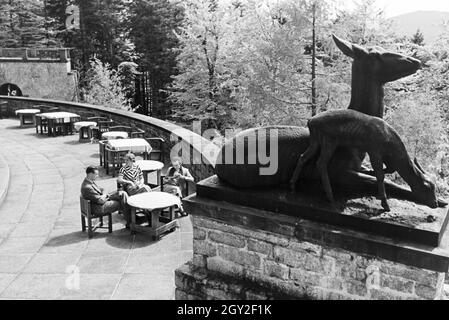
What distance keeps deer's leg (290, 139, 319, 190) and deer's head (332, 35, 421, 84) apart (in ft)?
2.30

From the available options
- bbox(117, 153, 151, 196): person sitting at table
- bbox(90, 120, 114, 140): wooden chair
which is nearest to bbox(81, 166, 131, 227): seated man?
bbox(117, 153, 151, 196): person sitting at table

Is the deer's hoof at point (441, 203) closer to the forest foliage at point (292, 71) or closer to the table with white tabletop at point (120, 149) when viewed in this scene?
the table with white tabletop at point (120, 149)

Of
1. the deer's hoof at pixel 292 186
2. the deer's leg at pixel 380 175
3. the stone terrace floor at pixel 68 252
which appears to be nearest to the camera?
the deer's leg at pixel 380 175

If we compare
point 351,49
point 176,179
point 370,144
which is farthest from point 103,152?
point 370,144

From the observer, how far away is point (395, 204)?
3.59 metres

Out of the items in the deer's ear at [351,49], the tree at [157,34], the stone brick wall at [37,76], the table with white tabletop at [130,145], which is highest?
the tree at [157,34]

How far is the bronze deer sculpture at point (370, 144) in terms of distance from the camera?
3.48 metres

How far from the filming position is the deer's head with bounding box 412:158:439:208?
3602 mm

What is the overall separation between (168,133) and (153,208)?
16.6ft

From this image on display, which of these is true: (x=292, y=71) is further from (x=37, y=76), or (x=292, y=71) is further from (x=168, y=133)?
(x=37, y=76)

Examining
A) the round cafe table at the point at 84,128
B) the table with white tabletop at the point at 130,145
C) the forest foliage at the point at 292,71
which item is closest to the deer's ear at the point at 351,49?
the table with white tabletop at the point at 130,145

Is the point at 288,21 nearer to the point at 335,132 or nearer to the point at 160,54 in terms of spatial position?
the point at 335,132

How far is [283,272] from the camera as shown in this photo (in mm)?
3818

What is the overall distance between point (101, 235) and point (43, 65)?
93.0 ft
